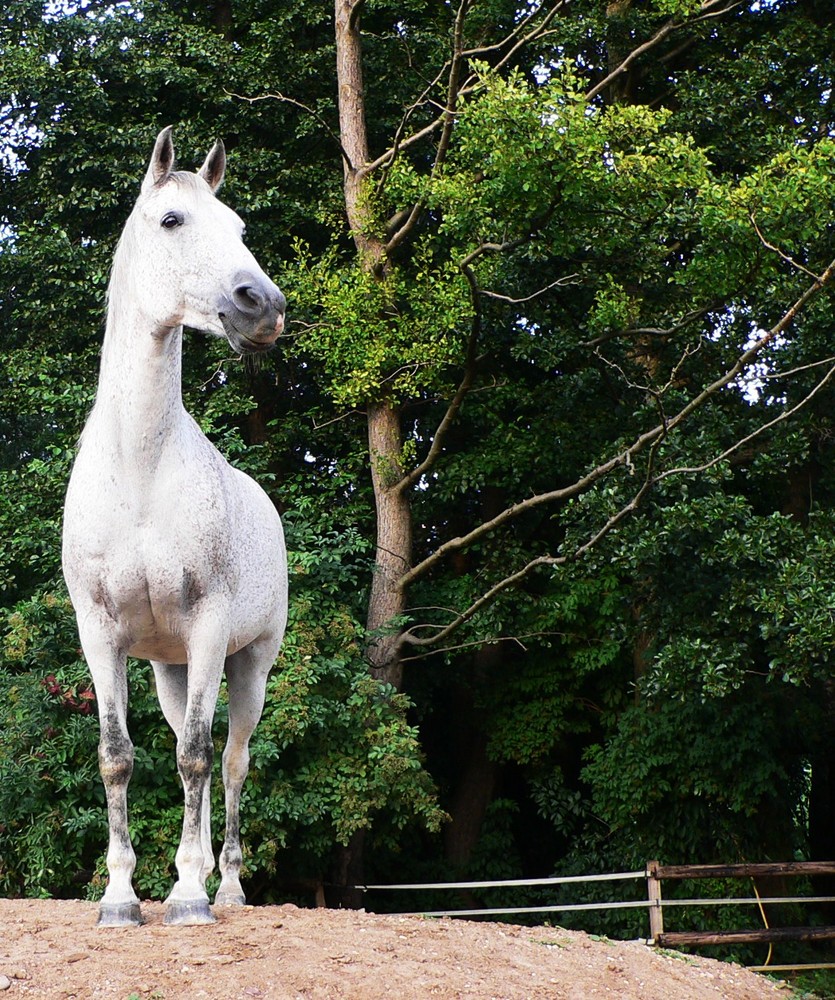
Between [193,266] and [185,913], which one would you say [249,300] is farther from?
[185,913]

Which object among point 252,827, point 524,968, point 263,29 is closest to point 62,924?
point 524,968

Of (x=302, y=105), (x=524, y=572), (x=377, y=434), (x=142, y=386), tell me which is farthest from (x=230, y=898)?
(x=302, y=105)

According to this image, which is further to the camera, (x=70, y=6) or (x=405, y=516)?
(x=70, y=6)

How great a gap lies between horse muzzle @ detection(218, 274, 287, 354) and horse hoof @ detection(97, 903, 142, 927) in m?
2.31

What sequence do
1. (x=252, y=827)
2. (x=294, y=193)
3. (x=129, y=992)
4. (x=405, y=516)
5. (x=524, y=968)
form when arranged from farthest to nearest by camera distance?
(x=294, y=193) → (x=405, y=516) → (x=252, y=827) → (x=524, y=968) → (x=129, y=992)

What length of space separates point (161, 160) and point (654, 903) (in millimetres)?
8077

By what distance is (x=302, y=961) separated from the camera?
4801mm

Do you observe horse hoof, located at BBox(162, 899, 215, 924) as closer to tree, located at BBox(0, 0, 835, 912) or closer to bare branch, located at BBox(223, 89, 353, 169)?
tree, located at BBox(0, 0, 835, 912)

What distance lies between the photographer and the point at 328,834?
1188cm

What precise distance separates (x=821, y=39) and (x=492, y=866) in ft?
33.8

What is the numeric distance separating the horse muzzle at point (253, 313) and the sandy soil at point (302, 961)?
229 centimetres

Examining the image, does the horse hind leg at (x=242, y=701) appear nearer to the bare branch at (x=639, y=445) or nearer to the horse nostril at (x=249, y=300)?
the horse nostril at (x=249, y=300)

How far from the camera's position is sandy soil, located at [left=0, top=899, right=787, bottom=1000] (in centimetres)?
450

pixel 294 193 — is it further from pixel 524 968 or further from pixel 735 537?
pixel 524 968
